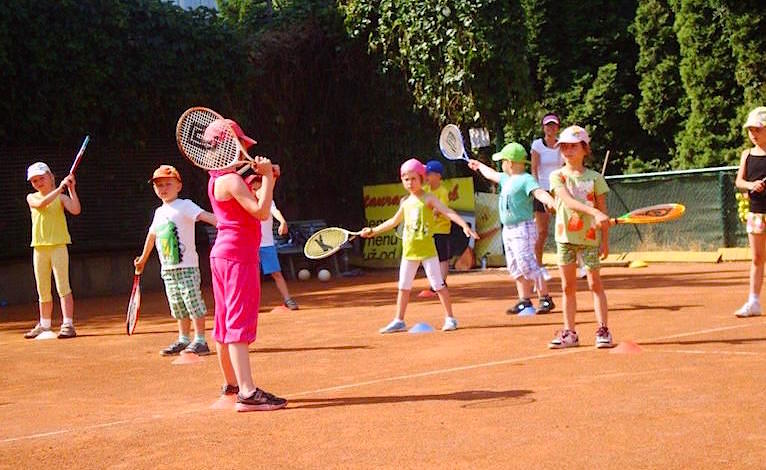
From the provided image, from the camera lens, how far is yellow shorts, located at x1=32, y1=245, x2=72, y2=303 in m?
12.6

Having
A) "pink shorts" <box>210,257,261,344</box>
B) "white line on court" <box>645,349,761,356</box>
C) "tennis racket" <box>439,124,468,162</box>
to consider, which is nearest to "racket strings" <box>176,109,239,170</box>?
"pink shorts" <box>210,257,261,344</box>

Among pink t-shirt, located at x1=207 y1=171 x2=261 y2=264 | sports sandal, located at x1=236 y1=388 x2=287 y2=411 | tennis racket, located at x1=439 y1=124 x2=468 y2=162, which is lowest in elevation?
sports sandal, located at x1=236 y1=388 x2=287 y2=411

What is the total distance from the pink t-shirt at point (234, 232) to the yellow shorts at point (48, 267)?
19.1ft

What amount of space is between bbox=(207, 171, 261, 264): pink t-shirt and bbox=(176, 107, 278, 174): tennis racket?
0.31 feet

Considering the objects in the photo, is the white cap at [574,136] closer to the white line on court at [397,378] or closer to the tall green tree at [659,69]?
the white line on court at [397,378]

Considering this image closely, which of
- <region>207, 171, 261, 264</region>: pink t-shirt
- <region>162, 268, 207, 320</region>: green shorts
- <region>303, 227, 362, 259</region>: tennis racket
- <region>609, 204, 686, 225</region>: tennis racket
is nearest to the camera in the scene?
<region>207, 171, 261, 264</region>: pink t-shirt

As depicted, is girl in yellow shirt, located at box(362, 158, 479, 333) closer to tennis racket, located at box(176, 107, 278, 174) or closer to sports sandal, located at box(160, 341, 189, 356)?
sports sandal, located at box(160, 341, 189, 356)

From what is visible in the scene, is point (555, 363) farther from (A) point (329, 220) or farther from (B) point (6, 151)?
(A) point (329, 220)

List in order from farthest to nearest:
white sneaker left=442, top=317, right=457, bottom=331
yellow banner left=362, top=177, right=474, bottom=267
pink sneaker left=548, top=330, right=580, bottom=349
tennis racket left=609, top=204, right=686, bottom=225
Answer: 1. yellow banner left=362, top=177, right=474, bottom=267
2. white sneaker left=442, top=317, right=457, bottom=331
3. tennis racket left=609, top=204, right=686, bottom=225
4. pink sneaker left=548, top=330, right=580, bottom=349

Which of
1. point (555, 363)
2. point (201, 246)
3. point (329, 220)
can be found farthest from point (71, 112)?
point (555, 363)

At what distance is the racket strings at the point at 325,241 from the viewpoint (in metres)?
11.3

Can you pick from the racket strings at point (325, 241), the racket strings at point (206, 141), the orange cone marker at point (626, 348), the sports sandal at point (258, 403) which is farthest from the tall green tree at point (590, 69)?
the sports sandal at point (258, 403)

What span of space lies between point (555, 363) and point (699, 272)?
9041 mm

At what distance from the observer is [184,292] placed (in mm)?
10164
